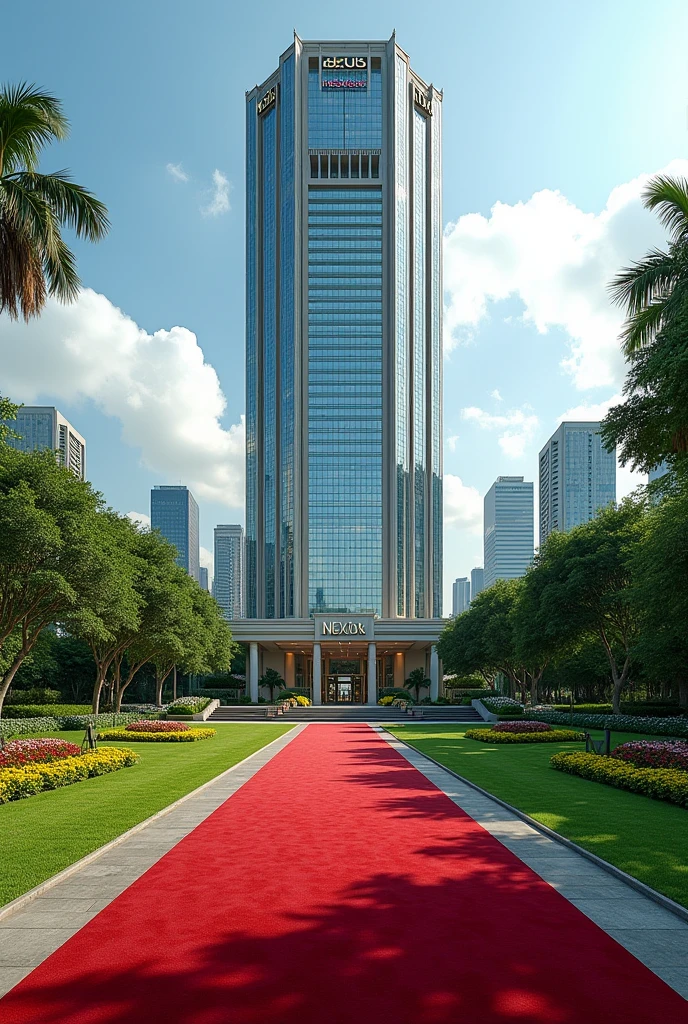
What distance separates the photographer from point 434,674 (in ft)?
282

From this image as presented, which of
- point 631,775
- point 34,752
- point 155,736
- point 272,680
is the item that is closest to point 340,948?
point 631,775

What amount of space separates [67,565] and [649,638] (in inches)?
1037

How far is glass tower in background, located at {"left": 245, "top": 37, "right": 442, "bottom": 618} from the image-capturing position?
124 metres

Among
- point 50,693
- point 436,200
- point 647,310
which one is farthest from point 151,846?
point 436,200

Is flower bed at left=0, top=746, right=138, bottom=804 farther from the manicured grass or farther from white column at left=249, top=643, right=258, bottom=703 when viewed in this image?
white column at left=249, top=643, right=258, bottom=703

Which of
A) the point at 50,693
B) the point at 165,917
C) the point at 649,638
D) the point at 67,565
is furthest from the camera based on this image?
the point at 50,693

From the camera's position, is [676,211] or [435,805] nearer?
[435,805]

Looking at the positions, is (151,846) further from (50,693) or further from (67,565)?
(50,693)

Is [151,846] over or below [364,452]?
below

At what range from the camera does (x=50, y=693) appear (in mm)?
65750

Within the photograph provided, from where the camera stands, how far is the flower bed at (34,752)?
825 inches

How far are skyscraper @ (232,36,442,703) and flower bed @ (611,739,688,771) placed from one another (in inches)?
3597

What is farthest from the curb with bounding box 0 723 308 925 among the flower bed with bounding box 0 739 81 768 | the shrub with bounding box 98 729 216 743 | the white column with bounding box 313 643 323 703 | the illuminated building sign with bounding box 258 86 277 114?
the illuminated building sign with bounding box 258 86 277 114

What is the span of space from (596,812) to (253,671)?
6957 cm
